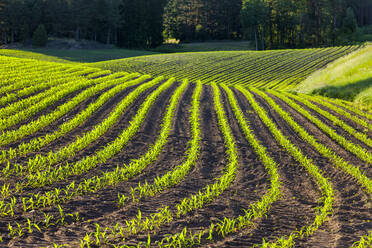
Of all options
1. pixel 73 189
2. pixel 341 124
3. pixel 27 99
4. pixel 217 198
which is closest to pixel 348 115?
pixel 341 124

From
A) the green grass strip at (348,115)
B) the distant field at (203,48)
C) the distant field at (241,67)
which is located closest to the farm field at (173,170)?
the green grass strip at (348,115)

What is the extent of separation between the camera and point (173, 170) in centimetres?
875

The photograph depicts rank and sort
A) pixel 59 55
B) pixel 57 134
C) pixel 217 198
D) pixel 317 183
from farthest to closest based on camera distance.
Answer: pixel 59 55 → pixel 57 134 → pixel 317 183 → pixel 217 198

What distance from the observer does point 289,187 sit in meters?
8.11

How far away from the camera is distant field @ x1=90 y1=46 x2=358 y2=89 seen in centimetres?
3597

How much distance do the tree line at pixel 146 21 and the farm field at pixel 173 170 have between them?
6627 centimetres

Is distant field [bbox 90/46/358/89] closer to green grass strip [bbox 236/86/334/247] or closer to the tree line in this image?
green grass strip [bbox 236/86/334/247]

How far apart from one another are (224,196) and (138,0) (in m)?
91.8

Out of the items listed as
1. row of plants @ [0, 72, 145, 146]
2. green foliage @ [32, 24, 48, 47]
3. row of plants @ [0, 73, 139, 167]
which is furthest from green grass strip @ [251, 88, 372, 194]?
green foliage @ [32, 24, 48, 47]

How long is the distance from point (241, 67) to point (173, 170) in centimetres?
3833

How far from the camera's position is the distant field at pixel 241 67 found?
Result: 3597 centimetres

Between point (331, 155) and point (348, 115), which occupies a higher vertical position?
point (348, 115)

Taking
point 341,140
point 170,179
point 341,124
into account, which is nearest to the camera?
point 170,179

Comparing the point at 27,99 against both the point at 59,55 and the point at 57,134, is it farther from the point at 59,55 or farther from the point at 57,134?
the point at 59,55
